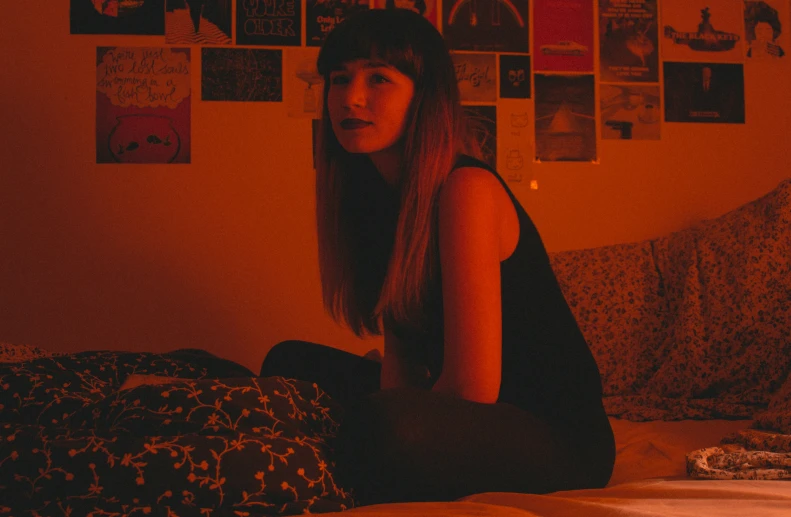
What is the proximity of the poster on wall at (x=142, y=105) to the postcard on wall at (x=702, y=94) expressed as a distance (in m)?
1.51

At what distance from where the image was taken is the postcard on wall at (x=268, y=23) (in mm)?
2023

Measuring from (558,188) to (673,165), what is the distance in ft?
1.25

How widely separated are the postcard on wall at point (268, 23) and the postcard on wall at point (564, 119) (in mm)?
772

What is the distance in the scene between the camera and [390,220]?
1.17 meters

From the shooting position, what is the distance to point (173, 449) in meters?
0.64

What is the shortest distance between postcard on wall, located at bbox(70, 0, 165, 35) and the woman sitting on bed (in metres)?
1.10

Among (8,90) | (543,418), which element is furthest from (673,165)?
(8,90)

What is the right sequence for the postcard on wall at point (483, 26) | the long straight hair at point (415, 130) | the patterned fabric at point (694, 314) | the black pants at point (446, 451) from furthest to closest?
the postcard on wall at point (483, 26) → the patterned fabric at point (694, 314) → the long straight hair at point (415, 130) → the black pants at point (446, 451)

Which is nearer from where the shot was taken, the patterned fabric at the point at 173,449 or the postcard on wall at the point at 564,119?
the patterned fabric at the point at 173,449

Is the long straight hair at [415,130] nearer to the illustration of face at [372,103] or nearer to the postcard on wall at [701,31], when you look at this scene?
the illustration of face at [372,103]

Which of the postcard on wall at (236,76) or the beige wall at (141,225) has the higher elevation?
the postcard on wall at (236,76)

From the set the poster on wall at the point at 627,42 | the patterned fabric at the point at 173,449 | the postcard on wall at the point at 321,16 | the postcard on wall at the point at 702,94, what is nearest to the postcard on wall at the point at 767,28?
the postcard on wall at the point at 702,94

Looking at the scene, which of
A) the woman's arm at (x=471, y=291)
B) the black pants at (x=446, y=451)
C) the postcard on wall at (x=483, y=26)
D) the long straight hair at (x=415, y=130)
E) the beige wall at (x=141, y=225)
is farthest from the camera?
the postcard on wall at (x=483, y=26)

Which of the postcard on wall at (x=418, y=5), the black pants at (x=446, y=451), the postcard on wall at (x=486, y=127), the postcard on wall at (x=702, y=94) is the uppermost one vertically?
the postcard on wall at (x=418, y=5)
